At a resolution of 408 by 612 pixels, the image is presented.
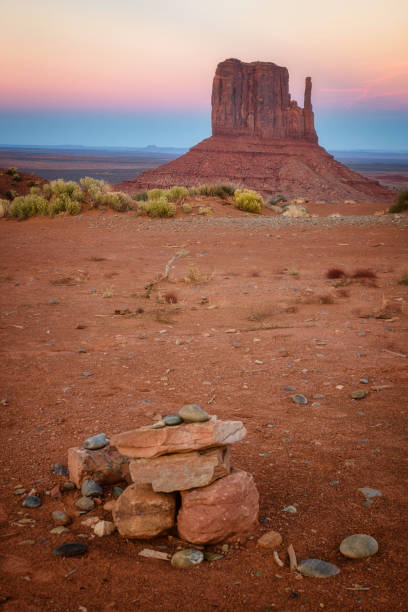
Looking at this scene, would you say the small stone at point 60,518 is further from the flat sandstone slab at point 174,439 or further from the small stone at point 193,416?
the small stone at point 193,416

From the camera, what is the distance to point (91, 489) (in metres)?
3.05

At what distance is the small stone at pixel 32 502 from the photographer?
2.91 metres

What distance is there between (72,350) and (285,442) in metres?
3.22

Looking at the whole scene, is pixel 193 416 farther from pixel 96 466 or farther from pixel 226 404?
pixel 226 404

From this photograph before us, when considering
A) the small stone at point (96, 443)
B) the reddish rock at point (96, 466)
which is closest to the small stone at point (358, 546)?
the reddish rock at point (96, 466)

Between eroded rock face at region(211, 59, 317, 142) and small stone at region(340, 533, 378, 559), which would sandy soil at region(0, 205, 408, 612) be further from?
eroded rock face at region(211, 59, 317, 142)

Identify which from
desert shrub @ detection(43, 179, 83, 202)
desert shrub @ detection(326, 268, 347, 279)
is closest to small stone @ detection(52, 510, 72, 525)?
A: desert shrub @ detection(326, 268, 347, 279)

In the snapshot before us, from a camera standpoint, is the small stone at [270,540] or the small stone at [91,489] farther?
the small stone at [91,489]

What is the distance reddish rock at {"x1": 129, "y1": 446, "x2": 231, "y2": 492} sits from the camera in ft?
8.70

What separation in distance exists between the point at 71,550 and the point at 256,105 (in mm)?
79379

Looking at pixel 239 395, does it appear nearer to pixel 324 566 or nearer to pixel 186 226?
pixel 324 566

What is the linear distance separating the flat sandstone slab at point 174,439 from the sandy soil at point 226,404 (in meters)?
0.50

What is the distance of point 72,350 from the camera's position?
5879 millimetres

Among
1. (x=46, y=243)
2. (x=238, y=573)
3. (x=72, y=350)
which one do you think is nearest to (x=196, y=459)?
(x=238, y=573)
